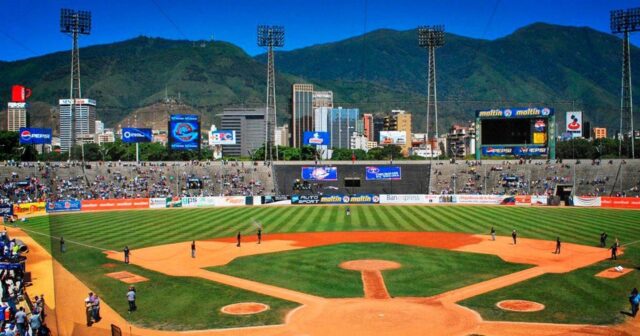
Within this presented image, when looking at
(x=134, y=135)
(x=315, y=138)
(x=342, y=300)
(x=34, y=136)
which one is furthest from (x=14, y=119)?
(x=342, y=300)

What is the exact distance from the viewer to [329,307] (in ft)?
83.9

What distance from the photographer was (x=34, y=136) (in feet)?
288

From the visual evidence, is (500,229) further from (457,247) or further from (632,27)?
(632,27)

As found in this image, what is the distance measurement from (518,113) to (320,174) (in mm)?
34890

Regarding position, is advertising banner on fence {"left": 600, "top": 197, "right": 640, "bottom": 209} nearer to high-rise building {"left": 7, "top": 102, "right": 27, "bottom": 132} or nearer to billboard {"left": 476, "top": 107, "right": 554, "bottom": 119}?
billboard {"left": 476, "top": 107, "right": 554, "bottom": 119}

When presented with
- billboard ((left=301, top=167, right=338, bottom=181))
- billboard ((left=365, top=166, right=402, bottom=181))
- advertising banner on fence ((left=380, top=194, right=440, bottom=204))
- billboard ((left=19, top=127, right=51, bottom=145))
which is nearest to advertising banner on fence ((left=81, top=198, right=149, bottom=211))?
billboard ((left=19, top=127, right=51, bottom=145))

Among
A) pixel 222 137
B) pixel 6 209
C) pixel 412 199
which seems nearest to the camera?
pixel 6 209

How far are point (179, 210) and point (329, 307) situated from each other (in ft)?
171

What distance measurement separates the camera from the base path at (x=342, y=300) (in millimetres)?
21922

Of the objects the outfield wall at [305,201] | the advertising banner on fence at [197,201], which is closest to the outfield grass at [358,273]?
the outfield wall at [305,201]

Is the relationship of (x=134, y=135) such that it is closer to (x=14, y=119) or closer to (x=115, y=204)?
(x=115, y=204)

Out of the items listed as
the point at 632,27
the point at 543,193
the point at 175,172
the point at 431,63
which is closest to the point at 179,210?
the point at 175,172

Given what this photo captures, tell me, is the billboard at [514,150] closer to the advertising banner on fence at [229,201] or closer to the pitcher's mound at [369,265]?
the advertising banner on fence at [229,201]

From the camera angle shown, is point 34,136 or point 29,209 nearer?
point 29,209
